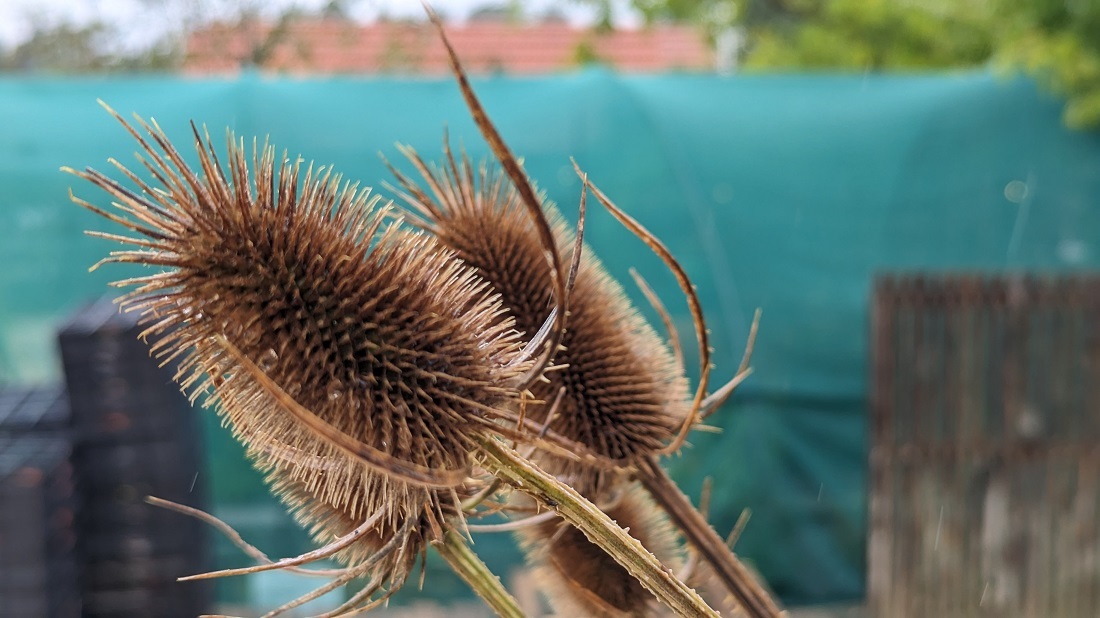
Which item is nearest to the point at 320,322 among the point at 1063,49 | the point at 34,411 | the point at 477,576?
the point at 477,576

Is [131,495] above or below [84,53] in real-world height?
below

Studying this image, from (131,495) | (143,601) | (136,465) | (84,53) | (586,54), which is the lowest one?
(143,601)

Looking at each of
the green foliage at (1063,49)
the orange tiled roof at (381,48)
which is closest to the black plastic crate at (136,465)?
the green foliage at (1063,49)

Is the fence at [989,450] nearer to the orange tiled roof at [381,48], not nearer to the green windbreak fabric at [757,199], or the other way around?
the green windbreak fabric at [757,199]

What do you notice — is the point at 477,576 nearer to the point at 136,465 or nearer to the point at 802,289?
the point at 136,465

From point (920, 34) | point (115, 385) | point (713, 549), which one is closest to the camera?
point (713, 549)

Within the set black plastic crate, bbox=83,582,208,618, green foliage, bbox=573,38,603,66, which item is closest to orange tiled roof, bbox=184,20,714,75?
green foliage, bbox=573,38,603,66

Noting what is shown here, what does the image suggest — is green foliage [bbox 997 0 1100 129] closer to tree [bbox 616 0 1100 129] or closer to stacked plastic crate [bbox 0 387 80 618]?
tree [bbox 616 0 1100 129]
